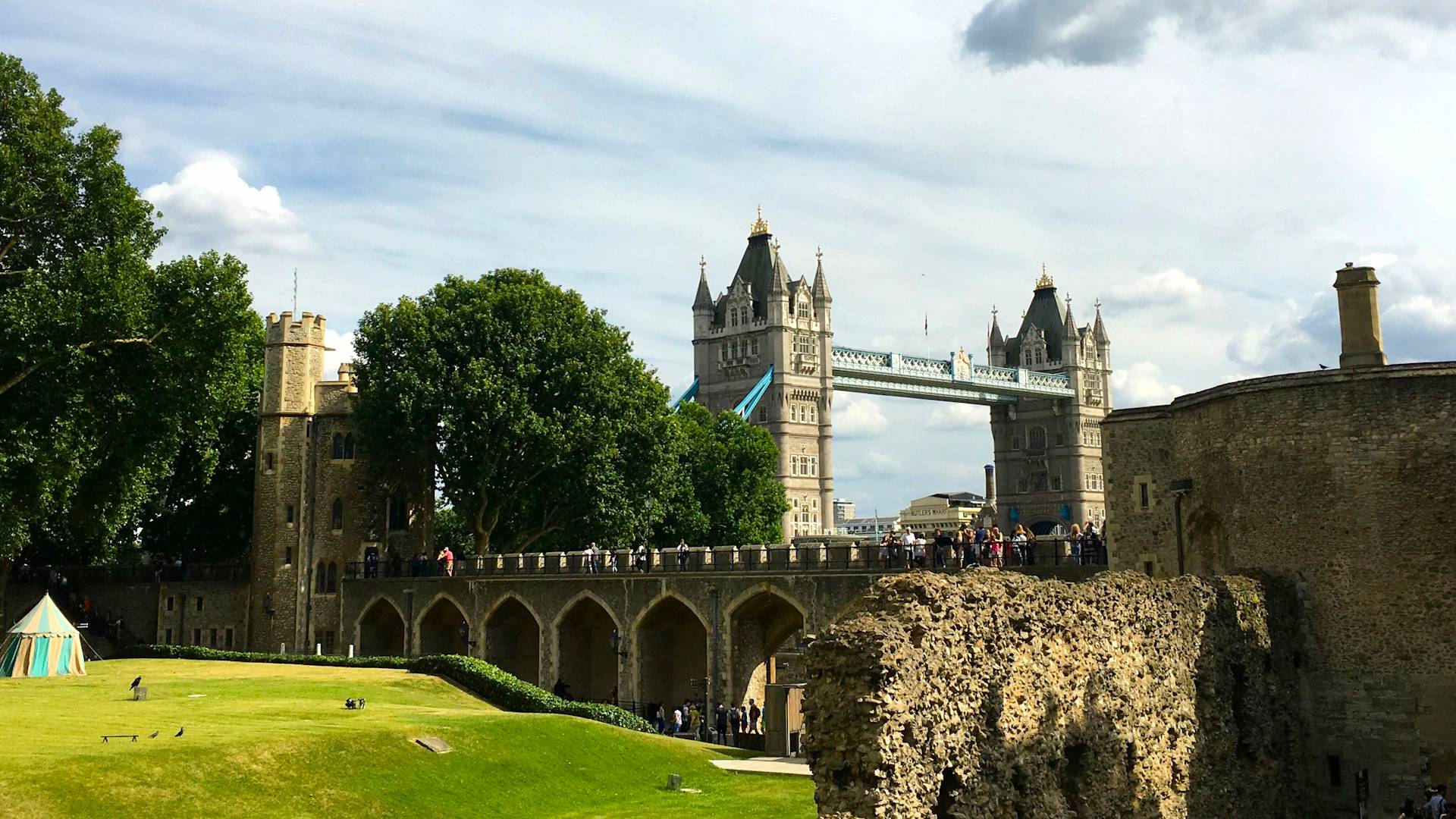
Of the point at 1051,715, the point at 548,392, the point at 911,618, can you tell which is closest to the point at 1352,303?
the point at 1051,715

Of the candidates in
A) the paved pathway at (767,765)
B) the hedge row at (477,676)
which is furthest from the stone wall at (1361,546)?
the hedge row at (477,676)

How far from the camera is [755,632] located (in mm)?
43531

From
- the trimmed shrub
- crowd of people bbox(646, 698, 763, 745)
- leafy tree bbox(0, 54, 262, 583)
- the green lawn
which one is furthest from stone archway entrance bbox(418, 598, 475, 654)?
the green lawn

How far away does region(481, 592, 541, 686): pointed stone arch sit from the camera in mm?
49125

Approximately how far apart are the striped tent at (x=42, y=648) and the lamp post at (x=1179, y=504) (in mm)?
31756

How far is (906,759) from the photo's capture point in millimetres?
14148

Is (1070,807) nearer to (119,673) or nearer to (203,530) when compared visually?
(119,673)

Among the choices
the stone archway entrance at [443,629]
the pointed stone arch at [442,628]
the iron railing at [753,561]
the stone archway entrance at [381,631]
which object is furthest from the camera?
the stone archway entrance at [381,631]

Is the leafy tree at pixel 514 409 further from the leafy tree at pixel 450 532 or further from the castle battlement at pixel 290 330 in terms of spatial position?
the leafy tree at pixel 450 532

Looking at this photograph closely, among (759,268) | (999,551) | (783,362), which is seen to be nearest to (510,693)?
(999,551)

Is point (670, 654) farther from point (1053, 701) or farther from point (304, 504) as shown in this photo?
point (1053, 701)

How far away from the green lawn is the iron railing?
719 centimetres

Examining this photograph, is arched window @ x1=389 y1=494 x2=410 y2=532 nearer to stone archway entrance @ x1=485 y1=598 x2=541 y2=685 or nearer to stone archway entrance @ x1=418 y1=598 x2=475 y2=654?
stone archway entrance @ x1=418 y1=598 x2=475 y2=654

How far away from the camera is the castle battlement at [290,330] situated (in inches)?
2168
